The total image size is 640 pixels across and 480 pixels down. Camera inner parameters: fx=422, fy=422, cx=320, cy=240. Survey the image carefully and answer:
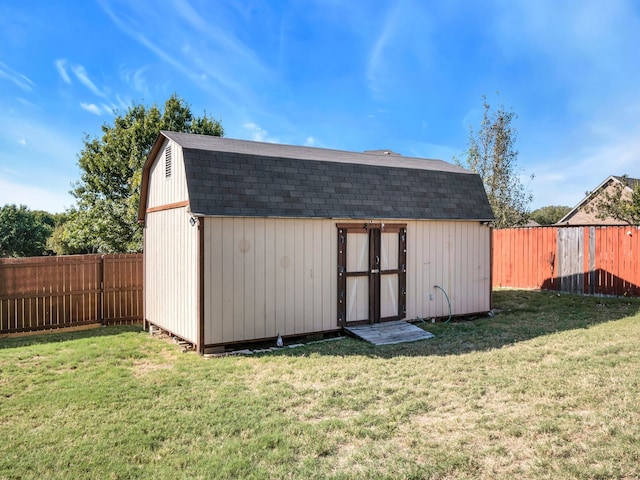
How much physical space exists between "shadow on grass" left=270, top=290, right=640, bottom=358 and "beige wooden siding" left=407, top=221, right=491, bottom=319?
0.38 meters

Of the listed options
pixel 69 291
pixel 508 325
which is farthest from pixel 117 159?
pixel 508 325

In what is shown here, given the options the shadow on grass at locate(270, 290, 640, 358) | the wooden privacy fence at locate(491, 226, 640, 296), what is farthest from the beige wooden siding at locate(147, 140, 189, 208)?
the wooden privacy fence at locate(491, 226, 640, 296)

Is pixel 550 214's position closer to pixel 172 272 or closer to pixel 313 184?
pixel 313 184

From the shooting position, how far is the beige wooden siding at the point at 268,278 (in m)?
6.73

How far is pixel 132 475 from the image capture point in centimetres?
309

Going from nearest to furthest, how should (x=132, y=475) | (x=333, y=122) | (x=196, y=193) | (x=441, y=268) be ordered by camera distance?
(x=132, y=475)
(x=196, y=193)
(x=441, y=268)
(x=333, y=122)

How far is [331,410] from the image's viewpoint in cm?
434

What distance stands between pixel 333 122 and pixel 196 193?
10.2m

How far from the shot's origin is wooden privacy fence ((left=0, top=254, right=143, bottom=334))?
8625 millimetres

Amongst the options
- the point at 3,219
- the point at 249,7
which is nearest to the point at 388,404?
the point at 249,7

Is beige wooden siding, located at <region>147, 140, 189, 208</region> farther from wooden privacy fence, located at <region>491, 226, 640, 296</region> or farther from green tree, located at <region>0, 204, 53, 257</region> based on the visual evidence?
green tree, located at <region>0, 204, 53, 257</region>

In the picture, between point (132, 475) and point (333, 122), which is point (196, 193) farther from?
point (333, 122)

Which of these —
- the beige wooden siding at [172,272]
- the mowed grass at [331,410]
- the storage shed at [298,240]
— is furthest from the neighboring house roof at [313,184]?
the mowed grass at [331,410]

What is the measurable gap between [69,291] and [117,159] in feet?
40.6
